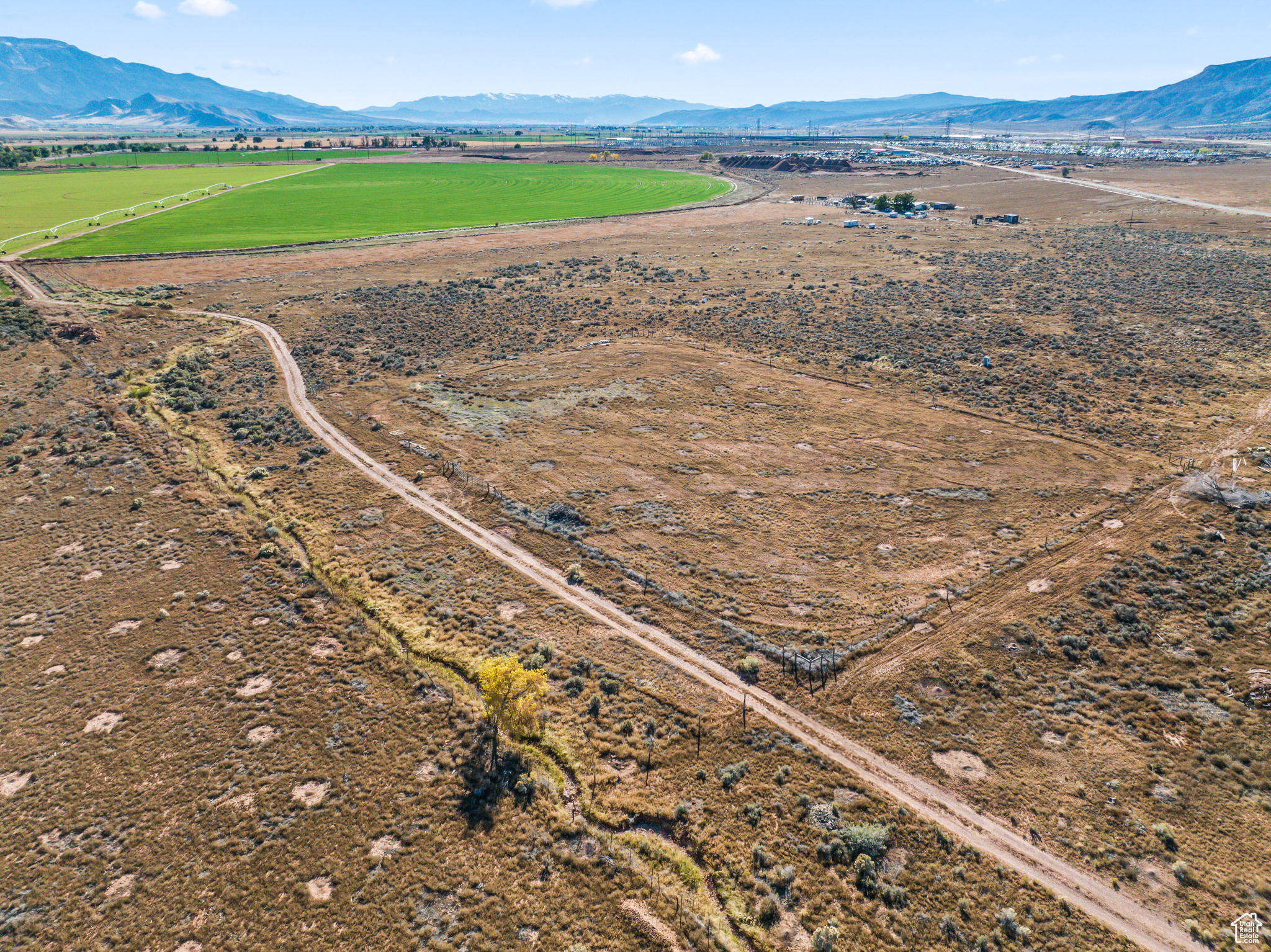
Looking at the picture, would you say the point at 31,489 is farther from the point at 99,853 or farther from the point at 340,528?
the point at 99,853

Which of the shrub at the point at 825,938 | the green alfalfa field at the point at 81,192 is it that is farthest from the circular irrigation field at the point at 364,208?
the shrub at the point at 825,938

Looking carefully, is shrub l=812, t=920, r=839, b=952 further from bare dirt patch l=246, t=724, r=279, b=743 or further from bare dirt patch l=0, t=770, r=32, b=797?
bare dirt patch l=0, t=770, r=32, b=797

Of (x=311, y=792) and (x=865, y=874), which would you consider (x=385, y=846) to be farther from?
(x=865, y=874)

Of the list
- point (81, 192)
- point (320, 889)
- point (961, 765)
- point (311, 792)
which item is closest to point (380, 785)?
point (311, 792)

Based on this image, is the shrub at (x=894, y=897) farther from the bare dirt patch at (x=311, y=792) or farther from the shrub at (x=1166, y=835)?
the bare dirt patch at (x=311, y=792)

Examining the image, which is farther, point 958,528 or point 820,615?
point 958,528

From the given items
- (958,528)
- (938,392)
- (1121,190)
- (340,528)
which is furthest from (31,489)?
(1121,190)

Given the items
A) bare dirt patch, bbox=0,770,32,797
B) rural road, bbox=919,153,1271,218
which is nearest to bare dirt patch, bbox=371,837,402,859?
bare dirt patch, bbox=0,770,32,797
